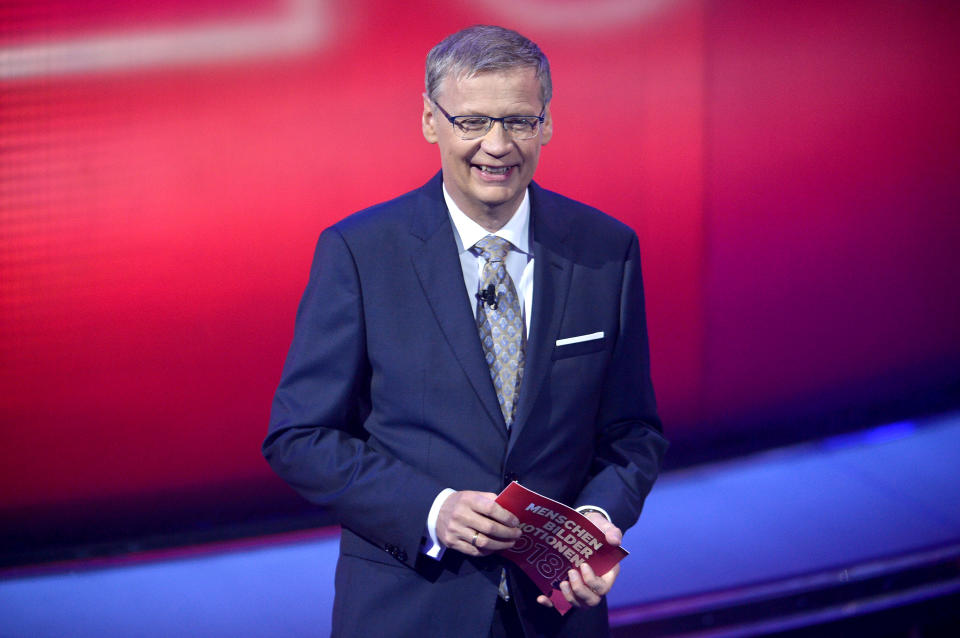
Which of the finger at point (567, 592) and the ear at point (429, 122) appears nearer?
the finger at point (567, 592)

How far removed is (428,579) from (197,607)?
4.23ft

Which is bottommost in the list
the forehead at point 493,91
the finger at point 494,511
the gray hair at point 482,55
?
the finger at point 494,511

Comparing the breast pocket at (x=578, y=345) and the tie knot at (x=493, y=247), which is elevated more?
the tie knot at (x=493, y=247)

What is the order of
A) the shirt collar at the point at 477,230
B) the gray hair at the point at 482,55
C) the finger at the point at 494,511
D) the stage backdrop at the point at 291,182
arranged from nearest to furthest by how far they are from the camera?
the finger at the point at 494,511 → the gray hair at the point at 482,55 → the shirt collar at the point at 477,230 → the stage backdrop at the point at 291,182

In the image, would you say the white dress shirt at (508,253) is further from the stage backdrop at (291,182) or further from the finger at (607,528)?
the stage backdrop at (291,182)

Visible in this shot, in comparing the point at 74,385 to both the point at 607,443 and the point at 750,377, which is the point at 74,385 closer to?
the point at 607,443

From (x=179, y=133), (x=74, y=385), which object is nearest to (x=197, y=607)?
(x=74, y=385)

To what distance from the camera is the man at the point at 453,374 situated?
1283 mm

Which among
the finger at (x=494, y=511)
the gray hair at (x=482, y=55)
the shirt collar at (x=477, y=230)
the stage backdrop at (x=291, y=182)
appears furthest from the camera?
the stage backdrop at (x=291, y=182)

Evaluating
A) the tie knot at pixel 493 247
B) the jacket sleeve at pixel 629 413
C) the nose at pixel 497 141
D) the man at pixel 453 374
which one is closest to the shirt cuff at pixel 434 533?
the man at pixel 453 374

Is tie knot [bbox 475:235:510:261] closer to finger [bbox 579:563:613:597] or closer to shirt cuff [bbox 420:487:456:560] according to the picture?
shirt cuff [bbox 420:487:456:560]

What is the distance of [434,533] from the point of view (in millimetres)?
1281

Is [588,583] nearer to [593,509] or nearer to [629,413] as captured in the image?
[593,509]

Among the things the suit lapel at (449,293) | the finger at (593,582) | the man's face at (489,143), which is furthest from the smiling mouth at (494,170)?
the finger at (593,582)
